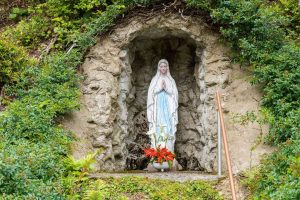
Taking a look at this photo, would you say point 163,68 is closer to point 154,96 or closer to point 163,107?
point 154,96

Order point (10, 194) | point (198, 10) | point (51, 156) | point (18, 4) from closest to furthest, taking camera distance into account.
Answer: point (10, 194)
point (51, 156)
point (198, 10)
point (18, 4)

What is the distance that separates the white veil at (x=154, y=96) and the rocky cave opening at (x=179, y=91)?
60 cm

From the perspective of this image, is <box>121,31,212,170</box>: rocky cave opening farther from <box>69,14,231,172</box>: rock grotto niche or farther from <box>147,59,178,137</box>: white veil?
<box>147,59,178,137</box>: white veil

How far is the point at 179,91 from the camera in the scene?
12039 millimetres

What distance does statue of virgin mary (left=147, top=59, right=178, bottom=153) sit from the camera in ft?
34.9

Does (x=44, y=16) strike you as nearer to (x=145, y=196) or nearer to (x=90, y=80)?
(x=90, y=80)

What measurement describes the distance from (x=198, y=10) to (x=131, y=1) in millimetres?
1390

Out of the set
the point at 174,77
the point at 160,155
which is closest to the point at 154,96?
the point at 174,77

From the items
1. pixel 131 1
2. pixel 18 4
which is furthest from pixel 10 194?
pixel 18 4

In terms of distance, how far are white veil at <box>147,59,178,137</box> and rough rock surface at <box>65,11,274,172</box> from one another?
1.72ft

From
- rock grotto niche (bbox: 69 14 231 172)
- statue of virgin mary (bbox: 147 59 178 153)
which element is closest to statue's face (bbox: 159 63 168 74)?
statue of virgin mary (bbox: 147 59 178 153)

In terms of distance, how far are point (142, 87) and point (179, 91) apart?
2.77 feet

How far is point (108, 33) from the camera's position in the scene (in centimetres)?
1091

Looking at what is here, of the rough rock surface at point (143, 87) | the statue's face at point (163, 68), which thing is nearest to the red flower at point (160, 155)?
the rough rock surface at point (143, 87)
